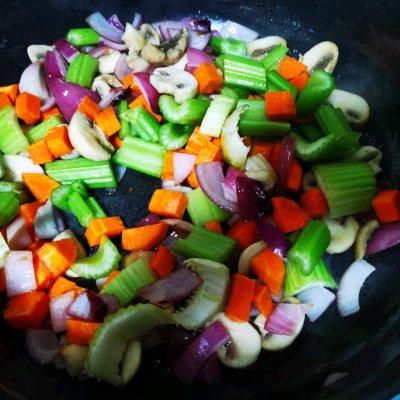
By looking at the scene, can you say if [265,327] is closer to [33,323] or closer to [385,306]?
[385,306]

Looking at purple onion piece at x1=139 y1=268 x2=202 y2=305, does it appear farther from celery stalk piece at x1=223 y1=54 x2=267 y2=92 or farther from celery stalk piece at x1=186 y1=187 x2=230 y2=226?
celery stalk piece at x1=223 y1=54 x2=267 y2=92

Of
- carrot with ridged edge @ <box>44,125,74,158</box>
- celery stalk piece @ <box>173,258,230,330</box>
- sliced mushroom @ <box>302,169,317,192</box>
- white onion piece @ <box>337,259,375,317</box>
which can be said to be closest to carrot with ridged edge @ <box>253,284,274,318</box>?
celery stalk piece @ <box>173,258,230,330</box>

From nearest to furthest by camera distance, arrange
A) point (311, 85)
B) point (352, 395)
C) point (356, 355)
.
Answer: point (352, 395)
point (356, 355)
point (311, 85)

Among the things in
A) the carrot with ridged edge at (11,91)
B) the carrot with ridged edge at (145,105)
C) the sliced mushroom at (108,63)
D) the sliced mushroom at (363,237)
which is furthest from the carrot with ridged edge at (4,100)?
the sliced mushroom at (363,237)

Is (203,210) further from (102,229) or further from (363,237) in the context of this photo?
(363,237)

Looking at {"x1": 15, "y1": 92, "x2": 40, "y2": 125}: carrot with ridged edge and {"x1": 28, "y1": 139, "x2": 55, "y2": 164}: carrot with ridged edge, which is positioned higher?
{"x1": 15, "y1": 92, "x2": 40, "y2": 125}: carrot with ridged edge

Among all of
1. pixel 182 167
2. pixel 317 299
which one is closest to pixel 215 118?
pixel 182 167

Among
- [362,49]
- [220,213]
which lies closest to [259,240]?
[220,213]
